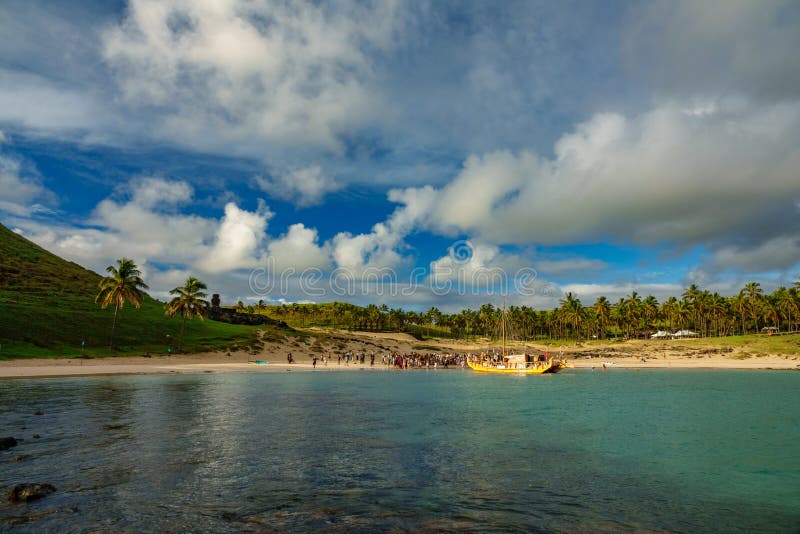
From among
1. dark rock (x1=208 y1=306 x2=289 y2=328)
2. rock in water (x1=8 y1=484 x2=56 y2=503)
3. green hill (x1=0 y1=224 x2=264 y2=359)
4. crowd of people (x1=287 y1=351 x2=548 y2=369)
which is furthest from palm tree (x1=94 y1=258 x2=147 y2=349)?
rock in water (x1=8 y1=484 x2=56 y2=503)

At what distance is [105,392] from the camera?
143 feet

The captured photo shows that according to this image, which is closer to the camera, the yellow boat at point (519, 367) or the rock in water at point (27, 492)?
the rock in water at point (27, 492)

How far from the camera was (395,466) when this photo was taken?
19500 millimetres

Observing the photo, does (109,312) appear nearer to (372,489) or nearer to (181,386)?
(181,386)

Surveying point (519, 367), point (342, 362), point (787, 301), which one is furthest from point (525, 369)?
point (787, 301)

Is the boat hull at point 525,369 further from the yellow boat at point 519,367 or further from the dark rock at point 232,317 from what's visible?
the dark rock at point 232,317

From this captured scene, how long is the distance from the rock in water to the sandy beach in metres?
51.9

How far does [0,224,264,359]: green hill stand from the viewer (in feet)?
254

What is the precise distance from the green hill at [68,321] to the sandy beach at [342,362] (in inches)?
198

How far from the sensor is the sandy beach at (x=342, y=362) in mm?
67125

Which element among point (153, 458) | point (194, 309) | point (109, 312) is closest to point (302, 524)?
point (153, 458)

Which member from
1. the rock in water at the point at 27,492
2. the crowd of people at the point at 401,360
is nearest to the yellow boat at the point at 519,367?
the crowd of people at the point at 401,360

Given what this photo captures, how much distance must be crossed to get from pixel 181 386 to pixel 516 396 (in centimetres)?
3684

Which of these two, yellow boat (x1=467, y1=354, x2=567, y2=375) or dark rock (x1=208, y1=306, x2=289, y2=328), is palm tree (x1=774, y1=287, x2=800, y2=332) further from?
dark rock (x1=208, y1=306, x2=289, y2=328)
